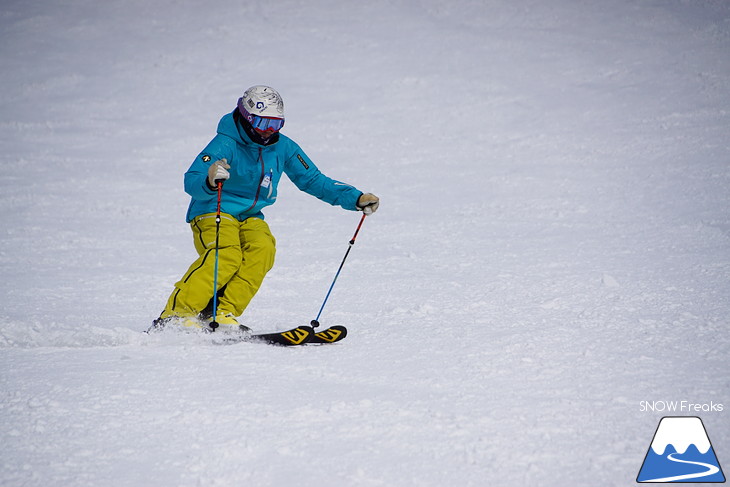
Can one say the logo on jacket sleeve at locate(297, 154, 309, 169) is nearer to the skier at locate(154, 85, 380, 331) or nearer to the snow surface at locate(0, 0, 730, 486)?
the skier at locate(154, 85, 380, 331)

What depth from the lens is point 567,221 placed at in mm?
8234

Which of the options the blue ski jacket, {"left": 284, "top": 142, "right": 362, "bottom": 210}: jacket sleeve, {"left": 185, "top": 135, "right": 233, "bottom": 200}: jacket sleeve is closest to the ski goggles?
the blue ski jacket

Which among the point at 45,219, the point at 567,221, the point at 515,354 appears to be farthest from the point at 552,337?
the point at 45,219

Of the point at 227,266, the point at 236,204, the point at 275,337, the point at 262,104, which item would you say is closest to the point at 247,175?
the point at 236,204

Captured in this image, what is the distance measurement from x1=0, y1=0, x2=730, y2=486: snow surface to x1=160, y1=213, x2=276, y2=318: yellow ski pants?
12.3 inches

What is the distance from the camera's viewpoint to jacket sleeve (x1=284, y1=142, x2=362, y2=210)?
5.20m

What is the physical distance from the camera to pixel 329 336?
15.3 ft

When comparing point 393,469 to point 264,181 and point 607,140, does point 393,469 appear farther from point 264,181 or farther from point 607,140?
point 607,140

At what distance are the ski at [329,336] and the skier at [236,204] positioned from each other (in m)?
0.49

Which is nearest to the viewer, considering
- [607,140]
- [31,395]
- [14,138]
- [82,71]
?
[31,395]

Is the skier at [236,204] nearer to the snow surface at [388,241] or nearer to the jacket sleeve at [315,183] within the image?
the jacket sleeve at [315,183]

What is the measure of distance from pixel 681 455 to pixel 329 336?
2302mm

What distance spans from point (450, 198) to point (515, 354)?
215 inches

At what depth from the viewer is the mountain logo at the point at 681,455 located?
2844mm
